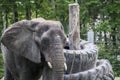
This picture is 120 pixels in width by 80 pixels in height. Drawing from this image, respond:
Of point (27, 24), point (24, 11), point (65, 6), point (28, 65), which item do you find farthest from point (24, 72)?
point (24, 11)

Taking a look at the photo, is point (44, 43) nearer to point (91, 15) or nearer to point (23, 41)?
point (23, 41)

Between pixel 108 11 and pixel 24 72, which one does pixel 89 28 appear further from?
pixel 24 72

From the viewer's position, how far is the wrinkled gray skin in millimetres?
3051

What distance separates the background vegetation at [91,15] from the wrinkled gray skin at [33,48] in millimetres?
3706

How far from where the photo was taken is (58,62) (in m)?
3.01

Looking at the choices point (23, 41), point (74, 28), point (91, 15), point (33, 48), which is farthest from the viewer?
point (91, 15)

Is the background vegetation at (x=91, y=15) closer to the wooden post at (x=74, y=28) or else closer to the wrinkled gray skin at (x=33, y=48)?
the wooden post at (x=74, y=28)

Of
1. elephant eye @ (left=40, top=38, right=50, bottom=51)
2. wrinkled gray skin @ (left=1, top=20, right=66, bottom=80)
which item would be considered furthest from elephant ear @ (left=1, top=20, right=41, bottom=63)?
elephant eye @ (left=40, top=38, right=50, bottom=51)

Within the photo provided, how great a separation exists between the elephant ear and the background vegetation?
385cm

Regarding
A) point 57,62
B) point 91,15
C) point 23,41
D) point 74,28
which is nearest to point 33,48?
point 23,41

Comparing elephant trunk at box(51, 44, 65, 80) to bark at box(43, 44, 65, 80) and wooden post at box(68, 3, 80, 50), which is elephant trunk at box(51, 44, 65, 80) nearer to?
bark at box(43, 44, 65, 80)

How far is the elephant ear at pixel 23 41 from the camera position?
328 cm

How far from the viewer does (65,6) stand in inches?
292

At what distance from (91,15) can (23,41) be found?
4.72 metres
